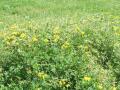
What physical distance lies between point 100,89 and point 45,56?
118 cm

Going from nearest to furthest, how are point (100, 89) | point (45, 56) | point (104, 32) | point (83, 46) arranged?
1. point (100, 89)
2. point (45, 56)
3. point (83, 46)
4. point (104, 32)

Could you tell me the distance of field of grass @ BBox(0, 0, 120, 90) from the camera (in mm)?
7207

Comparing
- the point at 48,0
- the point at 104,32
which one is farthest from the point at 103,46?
the point at 48,0

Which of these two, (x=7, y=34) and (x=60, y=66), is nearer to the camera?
(x=60, y=66)

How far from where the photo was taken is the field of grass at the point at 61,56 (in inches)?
284

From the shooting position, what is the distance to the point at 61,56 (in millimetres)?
7457

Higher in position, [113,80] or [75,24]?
[75,24]

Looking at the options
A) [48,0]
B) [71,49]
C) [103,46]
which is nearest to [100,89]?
[71,49]

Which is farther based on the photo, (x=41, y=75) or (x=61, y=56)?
(x=61, y=56)

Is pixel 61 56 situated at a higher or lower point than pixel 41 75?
higher

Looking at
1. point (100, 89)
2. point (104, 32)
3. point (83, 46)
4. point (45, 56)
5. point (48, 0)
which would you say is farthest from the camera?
point (48, 0)

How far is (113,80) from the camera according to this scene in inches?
304

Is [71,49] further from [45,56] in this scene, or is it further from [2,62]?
[2,62]

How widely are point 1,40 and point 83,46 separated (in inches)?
62.8
